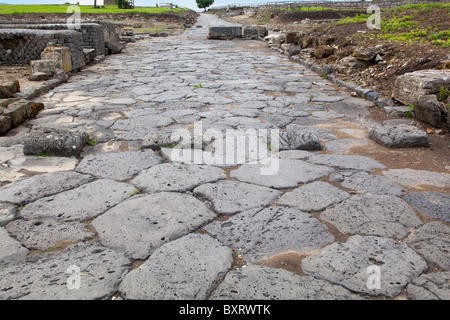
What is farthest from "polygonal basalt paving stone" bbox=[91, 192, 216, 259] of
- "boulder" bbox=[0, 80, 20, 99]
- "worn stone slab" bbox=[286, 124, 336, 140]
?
"boulder" bbox=[0, 80, 20, 99]

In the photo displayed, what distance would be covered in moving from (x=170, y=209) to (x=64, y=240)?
26.1 inches

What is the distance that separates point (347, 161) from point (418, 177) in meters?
0.57

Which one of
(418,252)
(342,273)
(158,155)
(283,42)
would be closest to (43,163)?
(158,155)

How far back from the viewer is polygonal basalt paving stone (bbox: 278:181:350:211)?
2.35m

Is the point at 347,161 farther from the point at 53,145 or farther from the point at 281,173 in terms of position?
the point at 53,145

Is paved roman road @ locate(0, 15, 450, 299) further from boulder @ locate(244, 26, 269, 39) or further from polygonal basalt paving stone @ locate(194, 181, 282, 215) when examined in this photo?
boulder @ locate(244, 26, 269, 39)

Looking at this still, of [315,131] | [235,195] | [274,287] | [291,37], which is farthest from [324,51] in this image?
[274,287]

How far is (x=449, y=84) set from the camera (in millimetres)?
4160

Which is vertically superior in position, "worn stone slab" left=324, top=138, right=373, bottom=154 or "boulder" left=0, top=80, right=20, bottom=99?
"boulder" left=0, top=80, right=20, bottom=99

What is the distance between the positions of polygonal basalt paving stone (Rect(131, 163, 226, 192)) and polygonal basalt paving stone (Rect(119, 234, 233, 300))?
69 cm

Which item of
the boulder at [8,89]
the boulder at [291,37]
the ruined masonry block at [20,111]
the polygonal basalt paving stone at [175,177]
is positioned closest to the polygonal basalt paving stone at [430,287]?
the polygonal basalt paving stone at [175,177]

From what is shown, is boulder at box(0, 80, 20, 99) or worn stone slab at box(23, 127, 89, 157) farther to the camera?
boulder at box(0, 80, 20, 99)

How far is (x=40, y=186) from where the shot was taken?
2570 millimetres

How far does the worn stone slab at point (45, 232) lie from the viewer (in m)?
1.95
